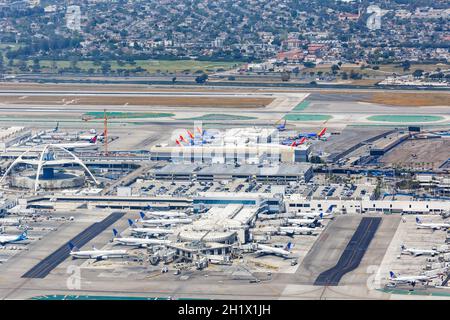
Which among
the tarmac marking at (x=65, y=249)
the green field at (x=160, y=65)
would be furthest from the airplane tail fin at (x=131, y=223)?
the green field at (x=160, y=65)

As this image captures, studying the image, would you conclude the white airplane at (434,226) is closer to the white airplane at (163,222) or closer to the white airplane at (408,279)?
the white airplane at (163,222)

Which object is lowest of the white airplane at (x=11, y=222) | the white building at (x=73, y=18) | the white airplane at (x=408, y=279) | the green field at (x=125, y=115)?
the green field at (x=125, y=115)

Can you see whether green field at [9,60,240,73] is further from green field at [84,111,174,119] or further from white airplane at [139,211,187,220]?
white airplane at [139,211,187,220]

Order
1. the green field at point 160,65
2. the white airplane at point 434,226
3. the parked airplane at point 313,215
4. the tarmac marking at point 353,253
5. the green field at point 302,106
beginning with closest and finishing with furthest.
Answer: the tarmac marking at point 353,253 < the white airplane at point 434,226 < the parked airplane at point 313,215 < the green field at point 302,106 < the green field at point 160,65

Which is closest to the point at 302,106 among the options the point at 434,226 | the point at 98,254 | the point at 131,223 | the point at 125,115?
the point at 125,115
